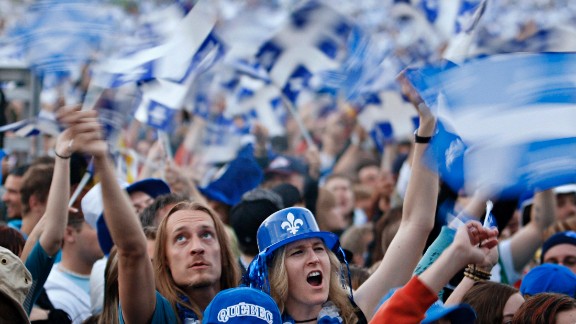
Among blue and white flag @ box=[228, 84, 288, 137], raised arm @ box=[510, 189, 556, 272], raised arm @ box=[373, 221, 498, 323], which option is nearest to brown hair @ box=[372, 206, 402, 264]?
raised arm @ box=[510, 189, 556, 272]

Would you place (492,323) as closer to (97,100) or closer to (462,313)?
(462,313)

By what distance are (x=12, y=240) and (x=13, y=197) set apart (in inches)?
75.0

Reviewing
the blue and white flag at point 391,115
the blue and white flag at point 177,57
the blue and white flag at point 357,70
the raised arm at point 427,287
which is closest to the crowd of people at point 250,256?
the raised arm at point 427,287

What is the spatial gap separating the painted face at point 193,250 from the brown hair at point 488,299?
123 centimetres

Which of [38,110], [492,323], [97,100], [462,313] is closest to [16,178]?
[97,100]

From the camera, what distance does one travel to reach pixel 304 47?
428 inches

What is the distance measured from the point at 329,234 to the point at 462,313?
91cm

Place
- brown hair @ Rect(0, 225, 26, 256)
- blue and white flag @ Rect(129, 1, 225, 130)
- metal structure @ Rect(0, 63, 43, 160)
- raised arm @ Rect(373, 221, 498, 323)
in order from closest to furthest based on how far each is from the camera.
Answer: raised arm @ Rect(373, 221, 498, 323)
brown hair @ Rect(0, 225, 26, 256)
blue and white flag @ Rect(129, 1, 225, 130)
metal structure @ Rect(0, 63, 43, 160)

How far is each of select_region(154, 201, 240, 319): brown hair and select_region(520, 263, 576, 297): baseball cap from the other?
5.65 feet

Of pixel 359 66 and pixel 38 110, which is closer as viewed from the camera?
pixel 38 110

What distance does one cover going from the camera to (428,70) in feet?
14.3

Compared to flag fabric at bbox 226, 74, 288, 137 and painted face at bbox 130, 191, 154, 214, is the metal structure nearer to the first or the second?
painted face at bbox 130, 191, 154, 214

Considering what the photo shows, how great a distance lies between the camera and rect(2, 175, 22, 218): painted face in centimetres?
721

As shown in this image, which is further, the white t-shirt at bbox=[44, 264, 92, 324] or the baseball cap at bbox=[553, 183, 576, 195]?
the baseball cap at bbox=[553, 183, 576, 195]
